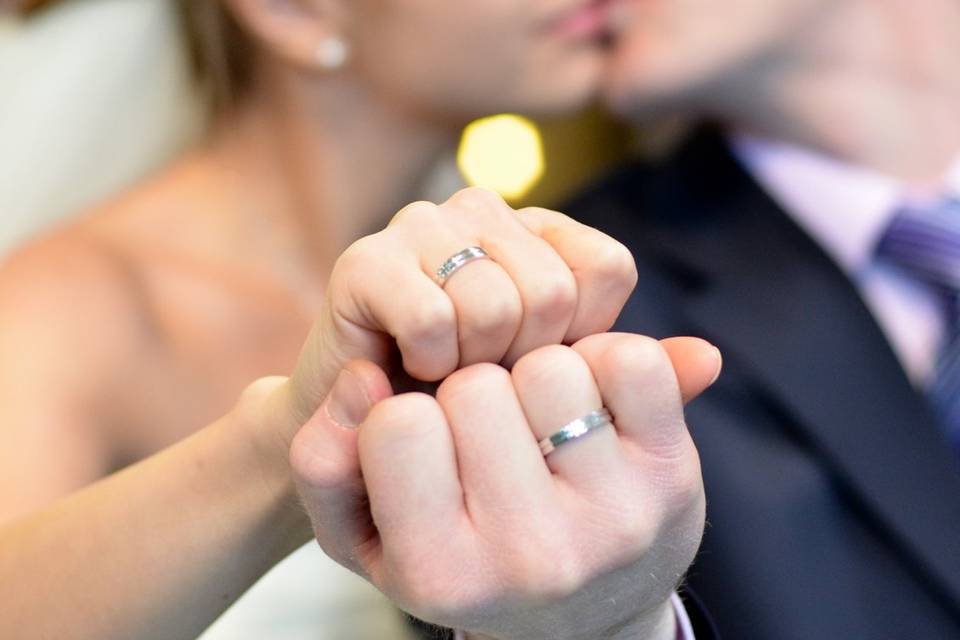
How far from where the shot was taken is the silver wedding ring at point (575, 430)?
17.0 inches

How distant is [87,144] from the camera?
1015mm

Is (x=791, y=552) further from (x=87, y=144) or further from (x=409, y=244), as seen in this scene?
(x=87, y=144)

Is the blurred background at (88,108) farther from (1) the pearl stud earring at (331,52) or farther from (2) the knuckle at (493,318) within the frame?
(2) the knuckle at (493,318)

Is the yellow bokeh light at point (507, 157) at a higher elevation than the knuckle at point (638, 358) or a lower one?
lower

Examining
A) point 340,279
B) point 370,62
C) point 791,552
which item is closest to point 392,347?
point 340,279

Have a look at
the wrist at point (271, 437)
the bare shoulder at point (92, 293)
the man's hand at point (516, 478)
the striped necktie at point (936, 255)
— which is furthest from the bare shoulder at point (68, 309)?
the striped necktie at point (936, 255)

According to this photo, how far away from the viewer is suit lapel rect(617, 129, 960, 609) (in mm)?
755

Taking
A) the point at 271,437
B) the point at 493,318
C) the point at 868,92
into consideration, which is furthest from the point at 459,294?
the point at 868,92

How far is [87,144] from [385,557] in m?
0.70

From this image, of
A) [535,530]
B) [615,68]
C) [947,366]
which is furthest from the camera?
[615,68]

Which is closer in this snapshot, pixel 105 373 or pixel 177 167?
pixel 105 373

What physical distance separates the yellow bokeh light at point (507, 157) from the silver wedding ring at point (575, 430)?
0.74 m

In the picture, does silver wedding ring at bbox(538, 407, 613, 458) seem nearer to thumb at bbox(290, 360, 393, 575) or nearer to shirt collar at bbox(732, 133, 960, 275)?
thumb at bbox(290, 360, 393, 575)

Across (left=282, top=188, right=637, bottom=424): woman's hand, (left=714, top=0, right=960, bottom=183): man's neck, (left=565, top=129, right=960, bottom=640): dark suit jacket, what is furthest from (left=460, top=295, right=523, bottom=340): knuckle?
(left=714, top=0, right=960, bottom=183): man's neck
